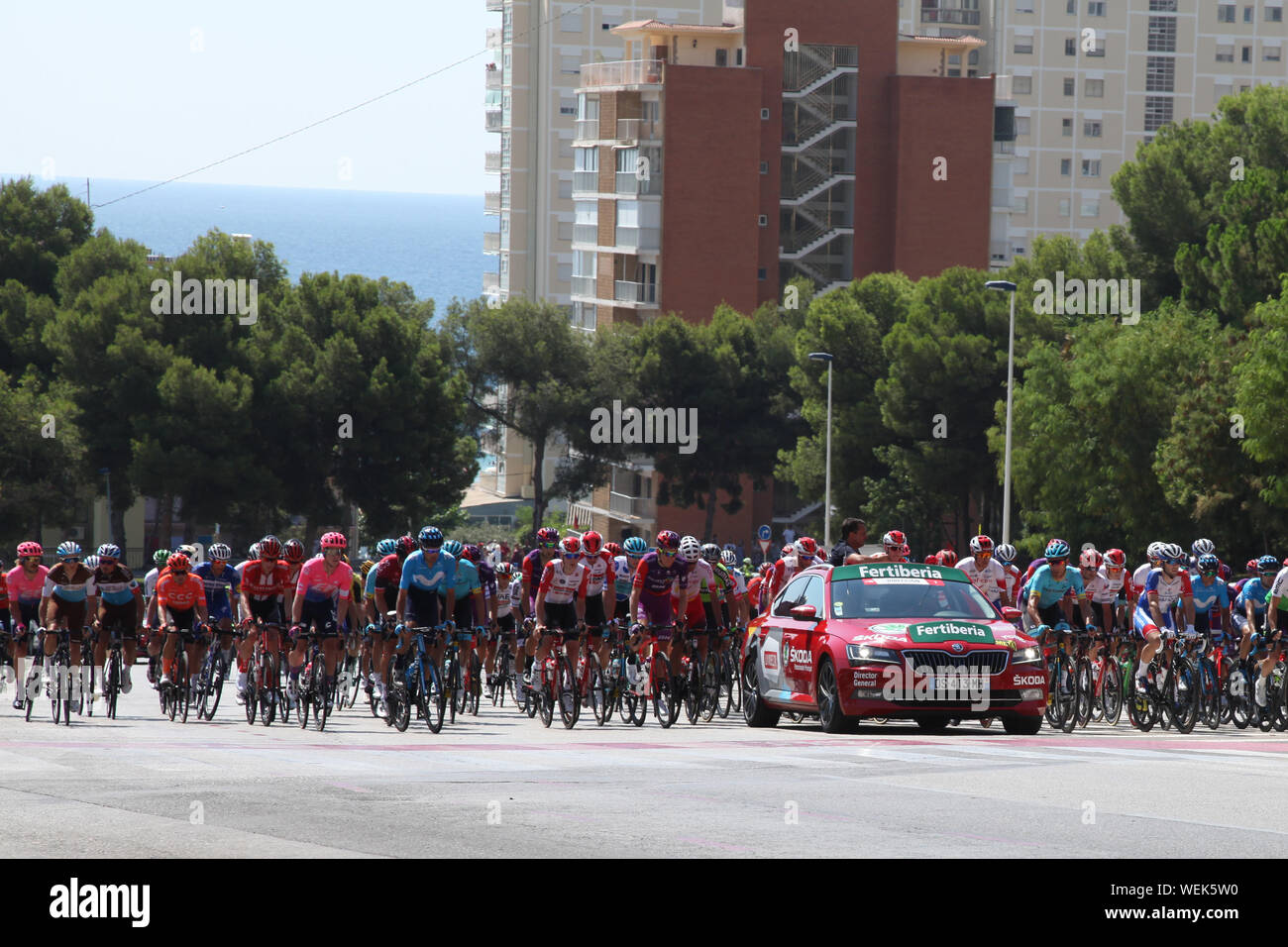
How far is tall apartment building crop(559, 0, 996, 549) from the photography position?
9244 cm

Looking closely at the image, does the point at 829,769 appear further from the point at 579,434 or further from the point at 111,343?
the point at 579,434

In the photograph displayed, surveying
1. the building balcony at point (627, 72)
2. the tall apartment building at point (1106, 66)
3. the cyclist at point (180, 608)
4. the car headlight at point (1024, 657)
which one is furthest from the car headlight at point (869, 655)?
the tall apartment building at point (1106, 66)

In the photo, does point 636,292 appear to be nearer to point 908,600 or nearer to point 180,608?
point 180,608

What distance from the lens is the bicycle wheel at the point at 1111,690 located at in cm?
2192

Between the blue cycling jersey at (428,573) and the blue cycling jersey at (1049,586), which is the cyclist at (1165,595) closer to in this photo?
the blue cycling jersey at (1049,586)

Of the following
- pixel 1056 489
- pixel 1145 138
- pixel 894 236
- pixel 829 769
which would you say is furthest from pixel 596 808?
pixel 1145 138

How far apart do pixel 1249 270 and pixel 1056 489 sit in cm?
771

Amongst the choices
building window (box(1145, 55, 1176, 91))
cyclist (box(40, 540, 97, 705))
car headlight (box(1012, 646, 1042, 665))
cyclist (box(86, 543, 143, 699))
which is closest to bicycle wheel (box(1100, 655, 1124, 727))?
car headlight (box(1012, 646, 1042, 665))

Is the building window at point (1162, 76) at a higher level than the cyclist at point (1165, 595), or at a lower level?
higher

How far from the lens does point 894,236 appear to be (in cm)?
9588

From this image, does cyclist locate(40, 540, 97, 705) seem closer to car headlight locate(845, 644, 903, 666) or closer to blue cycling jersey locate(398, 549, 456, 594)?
blue cycling jersey locate(398, 549, 456, 594)

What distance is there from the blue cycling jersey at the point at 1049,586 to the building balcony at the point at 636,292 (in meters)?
71.7

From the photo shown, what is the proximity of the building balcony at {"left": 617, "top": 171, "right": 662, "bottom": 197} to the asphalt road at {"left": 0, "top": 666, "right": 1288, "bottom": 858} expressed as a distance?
7445 centimetres

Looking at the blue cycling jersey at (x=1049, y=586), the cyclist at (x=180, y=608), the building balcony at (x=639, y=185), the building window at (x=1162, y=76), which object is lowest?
the cyclist at (x=180, y=608)
